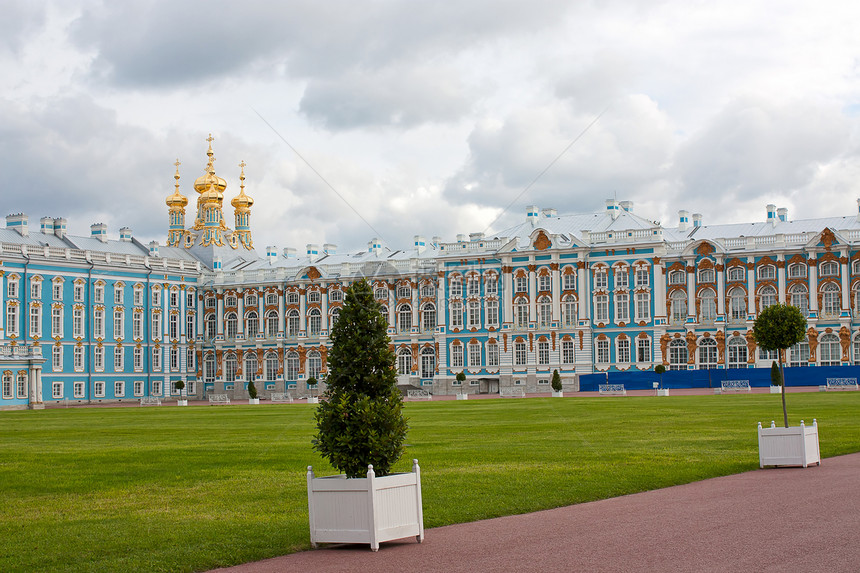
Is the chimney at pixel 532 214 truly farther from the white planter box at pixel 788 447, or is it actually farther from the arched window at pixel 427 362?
the white planter box at pixel 788 447

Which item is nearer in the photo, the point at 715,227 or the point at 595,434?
the point at 595,434

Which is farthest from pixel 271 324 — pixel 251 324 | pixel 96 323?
pixel 96 323

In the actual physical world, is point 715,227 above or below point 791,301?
above

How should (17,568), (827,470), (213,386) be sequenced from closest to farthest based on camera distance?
(17,568), (827,470), (213,386)

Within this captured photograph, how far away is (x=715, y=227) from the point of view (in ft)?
271

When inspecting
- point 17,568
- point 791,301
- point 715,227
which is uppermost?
point 715,227

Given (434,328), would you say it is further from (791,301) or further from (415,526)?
(415,526)

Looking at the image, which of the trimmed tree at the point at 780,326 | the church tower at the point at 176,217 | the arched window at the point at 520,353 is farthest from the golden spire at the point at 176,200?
the trimmed tree at the point at 780,326

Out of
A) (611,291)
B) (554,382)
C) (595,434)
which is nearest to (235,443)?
(595,434)

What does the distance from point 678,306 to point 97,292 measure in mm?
44086

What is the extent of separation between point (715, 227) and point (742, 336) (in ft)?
34.0

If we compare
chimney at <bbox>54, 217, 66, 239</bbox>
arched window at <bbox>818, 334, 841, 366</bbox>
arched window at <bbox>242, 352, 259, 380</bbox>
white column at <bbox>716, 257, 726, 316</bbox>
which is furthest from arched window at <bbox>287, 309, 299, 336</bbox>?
arched window at <bbox>818, 334, 841, 366</bbox>

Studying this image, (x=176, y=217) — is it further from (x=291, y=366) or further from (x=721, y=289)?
(x=721, y=289)

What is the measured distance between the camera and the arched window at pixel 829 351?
73444 millimetres
